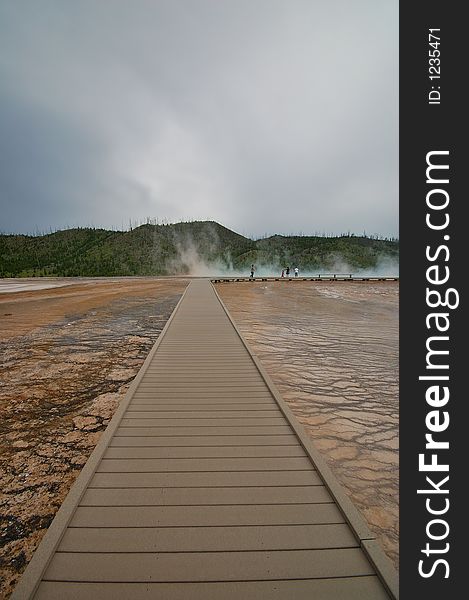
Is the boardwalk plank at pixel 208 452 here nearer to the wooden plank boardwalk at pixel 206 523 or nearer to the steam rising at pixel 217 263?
the wooden plank boardwalk at pixel 206 523

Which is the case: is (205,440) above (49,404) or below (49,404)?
above

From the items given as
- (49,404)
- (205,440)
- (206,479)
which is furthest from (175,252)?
(206,479)

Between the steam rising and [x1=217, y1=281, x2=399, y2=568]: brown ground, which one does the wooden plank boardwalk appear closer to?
[x1=217, y1=281, x2=399, y2=568]: brown ground

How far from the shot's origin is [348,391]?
570cm

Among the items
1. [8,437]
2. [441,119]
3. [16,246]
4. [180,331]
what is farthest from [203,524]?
[16,246]

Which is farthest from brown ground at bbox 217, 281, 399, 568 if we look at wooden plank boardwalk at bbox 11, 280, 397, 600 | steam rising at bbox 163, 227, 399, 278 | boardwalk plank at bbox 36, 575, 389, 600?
steam rising at bbox 163, 227, 399, 278

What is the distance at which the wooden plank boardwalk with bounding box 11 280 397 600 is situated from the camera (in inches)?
71.6

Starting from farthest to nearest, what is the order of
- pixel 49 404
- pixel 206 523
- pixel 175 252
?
1. pixel 175 252
2. pixel 49 404
3. pixel 206 523

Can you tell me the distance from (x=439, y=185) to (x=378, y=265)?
85259mm

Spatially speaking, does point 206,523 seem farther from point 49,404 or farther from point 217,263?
point 217,263

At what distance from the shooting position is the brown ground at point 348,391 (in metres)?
3.15

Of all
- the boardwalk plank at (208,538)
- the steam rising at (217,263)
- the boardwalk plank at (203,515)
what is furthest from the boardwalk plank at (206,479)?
the steam rising at (217,263)

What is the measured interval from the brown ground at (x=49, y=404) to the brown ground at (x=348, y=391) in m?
2.59

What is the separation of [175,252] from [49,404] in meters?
78.9
